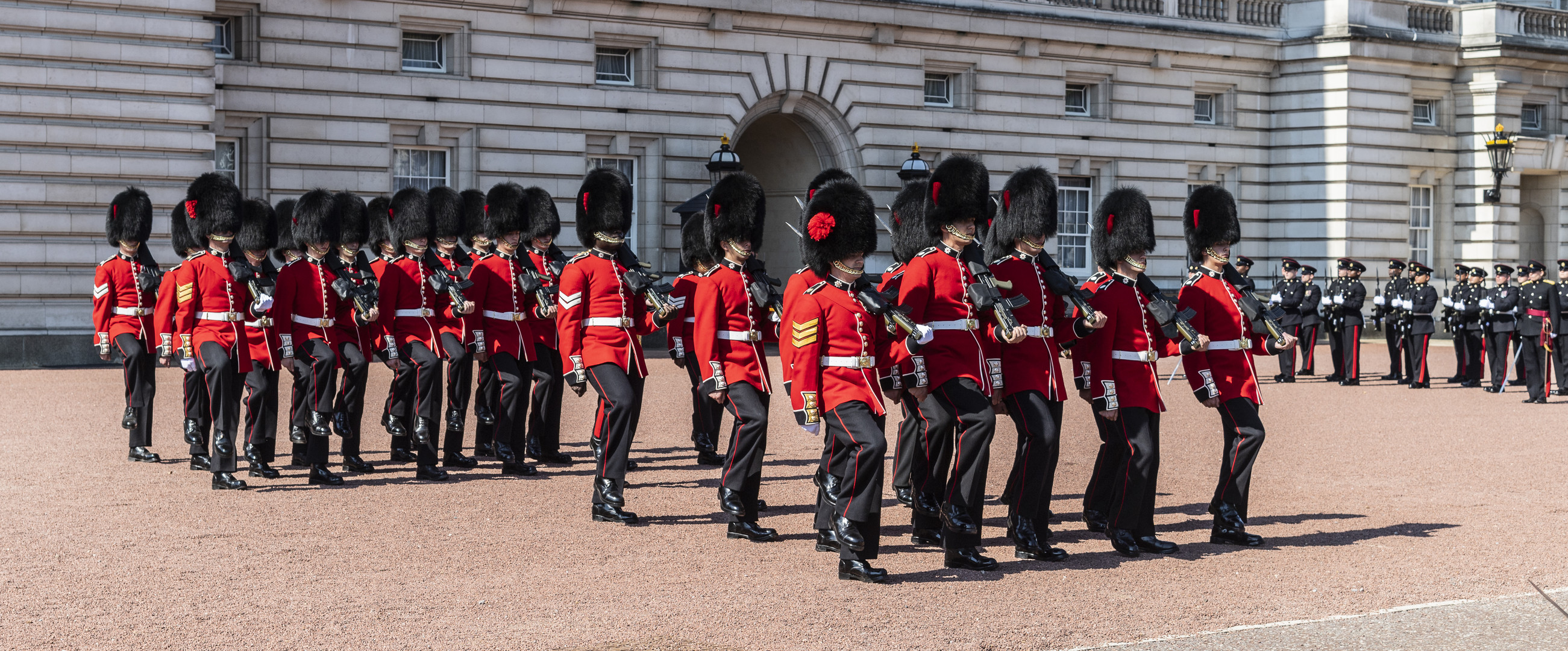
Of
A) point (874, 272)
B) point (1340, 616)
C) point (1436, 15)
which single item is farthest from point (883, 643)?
point (1436, 15)

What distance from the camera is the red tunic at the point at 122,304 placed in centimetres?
988

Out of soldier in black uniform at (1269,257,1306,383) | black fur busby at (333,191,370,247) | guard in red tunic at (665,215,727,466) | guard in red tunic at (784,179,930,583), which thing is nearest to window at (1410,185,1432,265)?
soldier in black uniform at (1269,257,1306,383)

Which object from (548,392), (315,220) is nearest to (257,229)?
(315,220)

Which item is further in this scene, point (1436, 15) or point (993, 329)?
point (1436, 15)

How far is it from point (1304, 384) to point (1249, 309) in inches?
420

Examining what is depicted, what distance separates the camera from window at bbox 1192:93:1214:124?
2662cm

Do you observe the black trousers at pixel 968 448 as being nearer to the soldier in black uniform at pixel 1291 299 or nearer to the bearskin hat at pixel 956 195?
the bearskin hat at pixel 956 195

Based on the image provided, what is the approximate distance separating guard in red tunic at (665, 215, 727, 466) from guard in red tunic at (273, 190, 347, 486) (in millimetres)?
1837

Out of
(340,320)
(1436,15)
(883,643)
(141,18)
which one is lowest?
(883,643)

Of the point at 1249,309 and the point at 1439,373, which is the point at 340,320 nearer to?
the point at 1249,309

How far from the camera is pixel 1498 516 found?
25.5 feet

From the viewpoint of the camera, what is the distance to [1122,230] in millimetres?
7016

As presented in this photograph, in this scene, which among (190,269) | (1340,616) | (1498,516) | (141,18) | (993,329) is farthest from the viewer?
(141,18)

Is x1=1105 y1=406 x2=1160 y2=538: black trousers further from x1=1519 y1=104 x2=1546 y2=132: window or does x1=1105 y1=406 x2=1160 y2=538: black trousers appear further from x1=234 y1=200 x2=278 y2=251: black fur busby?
x1=1519 y1=104 x2=1546 y2=132: window
